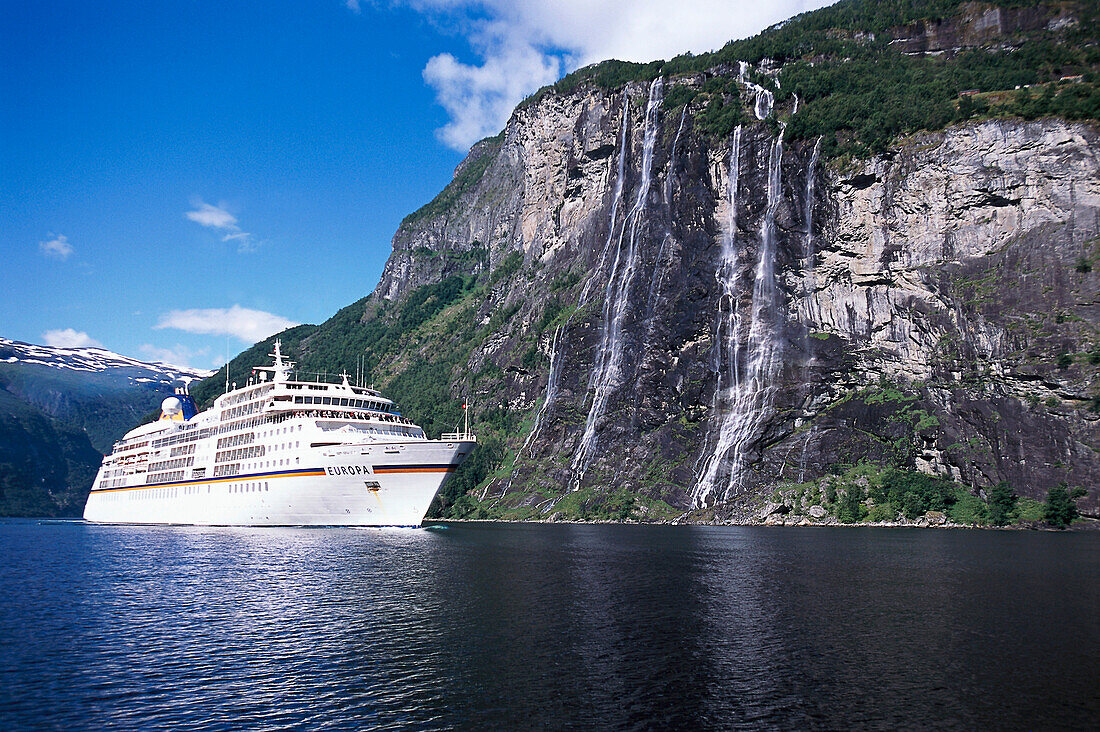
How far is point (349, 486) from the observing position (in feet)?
274

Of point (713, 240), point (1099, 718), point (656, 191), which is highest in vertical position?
point (656, 191)

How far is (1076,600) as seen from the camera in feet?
132

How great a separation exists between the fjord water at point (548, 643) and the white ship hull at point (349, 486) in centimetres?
2303

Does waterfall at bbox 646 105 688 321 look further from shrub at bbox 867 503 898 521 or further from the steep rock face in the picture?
shrub at bbox 867 503 898 521

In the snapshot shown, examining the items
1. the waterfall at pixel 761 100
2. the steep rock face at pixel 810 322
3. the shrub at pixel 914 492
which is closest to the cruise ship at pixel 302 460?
the steep rock face at pixel 810 322

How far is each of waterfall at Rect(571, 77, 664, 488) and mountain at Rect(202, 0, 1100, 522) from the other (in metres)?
0.55

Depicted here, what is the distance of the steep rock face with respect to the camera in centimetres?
11312

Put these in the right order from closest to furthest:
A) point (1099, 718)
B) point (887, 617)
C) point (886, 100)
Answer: point (1099, 718) → point (887, 617) → point (886, 100)

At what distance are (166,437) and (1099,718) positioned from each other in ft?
394

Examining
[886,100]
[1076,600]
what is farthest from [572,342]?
[1076,600]

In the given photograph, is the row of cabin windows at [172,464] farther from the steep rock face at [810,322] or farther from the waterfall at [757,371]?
the waterfall at [757,371]

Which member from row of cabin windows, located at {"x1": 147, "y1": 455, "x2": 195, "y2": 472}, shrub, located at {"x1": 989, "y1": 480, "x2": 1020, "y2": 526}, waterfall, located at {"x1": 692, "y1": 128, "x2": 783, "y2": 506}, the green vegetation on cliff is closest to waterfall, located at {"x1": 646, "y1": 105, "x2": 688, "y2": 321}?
the green vegetation on cliff

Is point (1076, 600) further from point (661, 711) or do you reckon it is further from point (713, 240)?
point (713, 240)

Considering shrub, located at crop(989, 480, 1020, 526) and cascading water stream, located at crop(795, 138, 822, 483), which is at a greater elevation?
cascading water stream, located at crop(795, 138, 822, 483)
